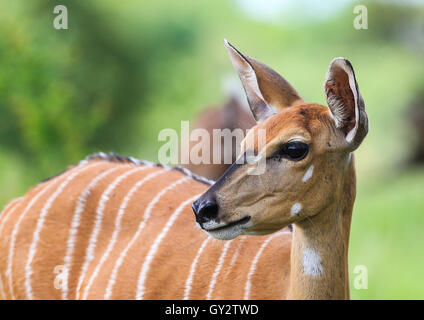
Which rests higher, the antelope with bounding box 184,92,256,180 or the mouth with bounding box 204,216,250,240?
the antelope with bounding box 184,92,256,180

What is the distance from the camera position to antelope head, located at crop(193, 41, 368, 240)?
2551 mm

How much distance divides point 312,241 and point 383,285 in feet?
11.2

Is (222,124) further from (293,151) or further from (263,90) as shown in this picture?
(293,151)

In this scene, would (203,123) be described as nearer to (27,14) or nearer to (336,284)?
(336,284)

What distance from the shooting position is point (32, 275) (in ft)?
10.7

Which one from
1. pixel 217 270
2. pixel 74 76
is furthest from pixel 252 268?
pixel 74 76

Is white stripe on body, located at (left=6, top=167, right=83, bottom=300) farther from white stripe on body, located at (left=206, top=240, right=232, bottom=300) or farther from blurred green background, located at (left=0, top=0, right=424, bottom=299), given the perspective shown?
blurred green background, located at (left=0, top=0, right=424, bottom=299)

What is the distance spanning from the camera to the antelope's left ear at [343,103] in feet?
8.46

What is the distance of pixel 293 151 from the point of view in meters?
2.58

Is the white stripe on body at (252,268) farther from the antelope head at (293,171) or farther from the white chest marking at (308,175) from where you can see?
the white chest marking at (308,175)

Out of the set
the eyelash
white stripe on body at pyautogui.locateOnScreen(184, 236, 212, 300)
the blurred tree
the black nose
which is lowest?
white stripe on body at pyautogui.locateOnScreen(184, 236, 212, 300)

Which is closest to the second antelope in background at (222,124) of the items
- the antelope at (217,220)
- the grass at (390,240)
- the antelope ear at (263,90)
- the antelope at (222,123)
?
the antelope at (222,123)

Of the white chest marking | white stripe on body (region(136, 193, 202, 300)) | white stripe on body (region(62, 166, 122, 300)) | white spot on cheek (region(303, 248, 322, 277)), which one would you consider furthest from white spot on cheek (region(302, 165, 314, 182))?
white stripe on body (region(62, 166, 122, 300))

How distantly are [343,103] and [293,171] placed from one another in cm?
30
